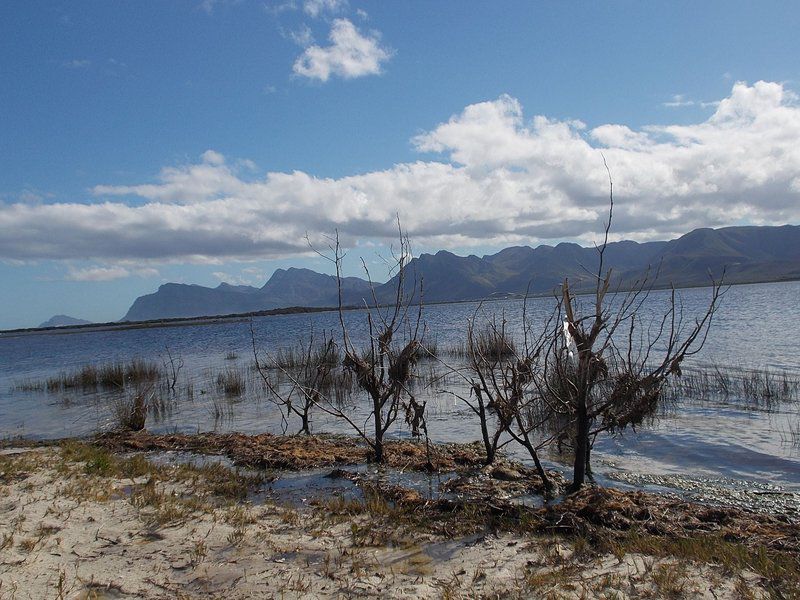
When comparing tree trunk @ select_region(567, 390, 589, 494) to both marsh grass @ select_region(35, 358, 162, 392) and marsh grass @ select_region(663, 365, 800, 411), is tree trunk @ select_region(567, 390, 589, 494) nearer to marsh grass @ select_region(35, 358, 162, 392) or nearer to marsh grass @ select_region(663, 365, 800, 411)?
marsh grass @ select_region(663, 365, 800, 411)

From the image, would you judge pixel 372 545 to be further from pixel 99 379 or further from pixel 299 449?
pixel 99 379

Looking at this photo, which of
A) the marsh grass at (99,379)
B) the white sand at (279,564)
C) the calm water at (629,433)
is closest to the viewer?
the white sand at (279,564)

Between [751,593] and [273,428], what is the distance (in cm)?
1120

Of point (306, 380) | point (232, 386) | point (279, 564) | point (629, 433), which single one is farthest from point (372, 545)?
point (232, 386)

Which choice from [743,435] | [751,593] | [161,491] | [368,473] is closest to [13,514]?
[161,491]

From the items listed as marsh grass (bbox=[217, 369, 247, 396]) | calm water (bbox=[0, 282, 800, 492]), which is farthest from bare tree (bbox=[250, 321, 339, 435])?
marsh grass (bbox=[217, 369, 247, 396])

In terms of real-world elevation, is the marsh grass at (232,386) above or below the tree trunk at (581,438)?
below

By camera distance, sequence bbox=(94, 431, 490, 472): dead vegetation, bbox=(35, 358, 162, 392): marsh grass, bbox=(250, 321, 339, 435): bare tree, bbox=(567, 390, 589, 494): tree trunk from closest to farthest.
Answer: bbox=(567, 390, 589, 494): tree trunk → bbox=(94, 431, 490, 472): dead vegetation → bbox=(250, 321, 339, 435): bare tree → bbox=(35, 358, 162, 392): marsh grass

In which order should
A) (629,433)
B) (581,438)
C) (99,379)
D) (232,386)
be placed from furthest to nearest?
(99,379) < (232,386) < (629,433) < (581,438)

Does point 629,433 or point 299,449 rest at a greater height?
point 299,449

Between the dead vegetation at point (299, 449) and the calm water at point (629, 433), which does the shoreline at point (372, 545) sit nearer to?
the dead vegetation at point (299, 449)

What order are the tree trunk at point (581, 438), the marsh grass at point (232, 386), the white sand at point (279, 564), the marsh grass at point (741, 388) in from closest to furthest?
the white sand at point (279, 564)
the tree trunk at point (581, 438)
the marsh grass at point (741, 388)
the marsh grass at point (232, 386)

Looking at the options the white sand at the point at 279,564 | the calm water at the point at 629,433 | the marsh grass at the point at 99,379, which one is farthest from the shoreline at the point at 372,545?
the marsh grass at the point at 99,379

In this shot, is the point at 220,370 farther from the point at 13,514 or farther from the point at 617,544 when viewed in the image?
the point at 617,544
